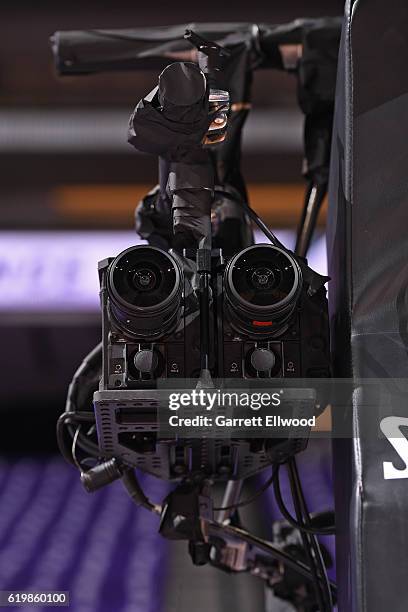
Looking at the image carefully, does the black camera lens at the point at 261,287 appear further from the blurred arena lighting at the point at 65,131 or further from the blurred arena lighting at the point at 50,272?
the blurred arena lighting at the point at 65,131

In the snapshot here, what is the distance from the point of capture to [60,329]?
3852mm

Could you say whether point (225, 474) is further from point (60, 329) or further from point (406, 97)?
point (60, 329)

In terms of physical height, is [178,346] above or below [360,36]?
below

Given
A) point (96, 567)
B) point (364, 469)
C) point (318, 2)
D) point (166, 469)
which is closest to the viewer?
point (364, 469)

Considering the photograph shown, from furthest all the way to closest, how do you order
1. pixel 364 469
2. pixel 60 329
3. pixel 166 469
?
pixel 60 329
pixel 166 469
pixel 364 469

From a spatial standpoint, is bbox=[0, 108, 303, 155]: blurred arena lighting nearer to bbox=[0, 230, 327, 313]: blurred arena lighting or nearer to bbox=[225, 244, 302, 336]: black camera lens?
bbox=[0, 230, 327, 313]: blurred arena lighting

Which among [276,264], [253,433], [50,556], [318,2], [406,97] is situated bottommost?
[50,556]

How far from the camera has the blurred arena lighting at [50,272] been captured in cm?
378

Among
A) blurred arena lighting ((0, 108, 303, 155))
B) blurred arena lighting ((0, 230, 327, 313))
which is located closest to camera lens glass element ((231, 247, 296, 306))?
blurred arena lighting ((0, 230, 327, 313))

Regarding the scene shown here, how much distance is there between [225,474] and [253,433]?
19cm

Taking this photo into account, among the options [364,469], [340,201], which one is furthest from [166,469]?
[340,201]

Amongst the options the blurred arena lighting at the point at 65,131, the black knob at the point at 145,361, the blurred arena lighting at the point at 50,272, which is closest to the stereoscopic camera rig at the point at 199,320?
the black knob at the point at 145,361

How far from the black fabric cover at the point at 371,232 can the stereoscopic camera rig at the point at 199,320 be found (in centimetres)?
6

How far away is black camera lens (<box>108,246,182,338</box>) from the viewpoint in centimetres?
94
